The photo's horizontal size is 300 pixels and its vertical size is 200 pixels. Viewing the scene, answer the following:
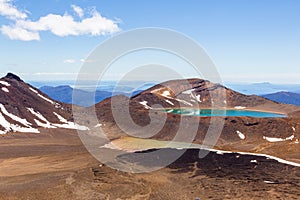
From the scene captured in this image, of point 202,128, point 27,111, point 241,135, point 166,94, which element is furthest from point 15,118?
point 166,94

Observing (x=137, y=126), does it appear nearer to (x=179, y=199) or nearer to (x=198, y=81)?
(x=179, y=199)

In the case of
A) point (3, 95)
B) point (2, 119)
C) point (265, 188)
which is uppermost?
point (3, 95)

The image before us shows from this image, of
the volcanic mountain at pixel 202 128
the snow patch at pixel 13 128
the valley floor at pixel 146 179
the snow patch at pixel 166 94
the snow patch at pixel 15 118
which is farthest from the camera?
the snow patch at pixel 166 94

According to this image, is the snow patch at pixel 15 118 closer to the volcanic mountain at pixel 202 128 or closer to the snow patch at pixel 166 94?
the volcanic mountain at pixel 202 128

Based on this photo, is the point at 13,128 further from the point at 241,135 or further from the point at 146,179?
the point at 241,135

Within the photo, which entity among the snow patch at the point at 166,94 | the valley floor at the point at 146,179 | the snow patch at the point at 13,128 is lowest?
the valley floor at the point at 146,179

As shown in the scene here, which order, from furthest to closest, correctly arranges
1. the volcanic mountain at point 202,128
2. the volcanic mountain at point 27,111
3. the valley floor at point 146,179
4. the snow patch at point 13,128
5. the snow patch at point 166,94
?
the snow patch at point 166,94, the volcanic mountain at point 27,111, the snow patch at point 13,128, the volcanic mountain at point 202,128, the valley floor at point 146,179

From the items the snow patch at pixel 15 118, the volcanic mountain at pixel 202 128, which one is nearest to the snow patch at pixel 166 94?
the volcanic mountain at pixel 202 128

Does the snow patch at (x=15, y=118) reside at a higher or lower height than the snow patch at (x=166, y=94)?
lower

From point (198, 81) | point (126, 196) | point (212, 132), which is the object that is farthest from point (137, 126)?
point (198, 81)
